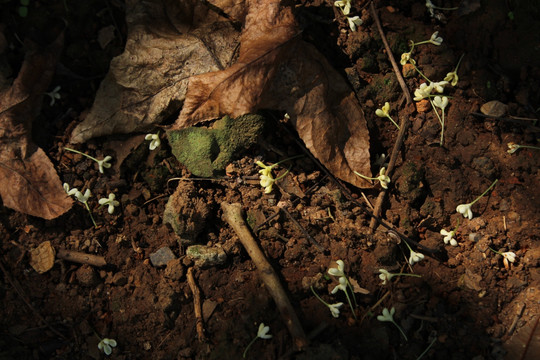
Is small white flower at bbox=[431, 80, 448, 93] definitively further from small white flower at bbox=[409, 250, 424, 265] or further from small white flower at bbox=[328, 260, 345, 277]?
small white flower at bbox=[328, 260, 345, 277]

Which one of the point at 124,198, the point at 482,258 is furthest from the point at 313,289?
the point at 124,198

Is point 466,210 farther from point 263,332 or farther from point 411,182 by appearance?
point 263,332

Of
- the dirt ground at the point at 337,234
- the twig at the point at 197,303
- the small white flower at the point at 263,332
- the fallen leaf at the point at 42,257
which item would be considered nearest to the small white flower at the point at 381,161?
the dirt ground at the point at 337,234

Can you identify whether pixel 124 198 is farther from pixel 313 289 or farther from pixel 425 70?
pixel 425 70

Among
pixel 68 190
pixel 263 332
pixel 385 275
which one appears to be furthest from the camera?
pixel 68 190

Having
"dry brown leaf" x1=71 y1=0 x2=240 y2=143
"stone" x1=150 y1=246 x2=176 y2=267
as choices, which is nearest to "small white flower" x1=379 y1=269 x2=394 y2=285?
"stone" x1=150 y1=246 x2=176 y2=267

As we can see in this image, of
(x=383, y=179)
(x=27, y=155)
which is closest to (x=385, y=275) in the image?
(x=383, y=179)
